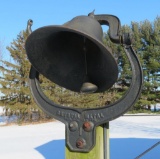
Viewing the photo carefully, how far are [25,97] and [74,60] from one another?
15.8 meters

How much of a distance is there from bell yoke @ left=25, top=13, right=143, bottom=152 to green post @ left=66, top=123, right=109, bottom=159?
3cm

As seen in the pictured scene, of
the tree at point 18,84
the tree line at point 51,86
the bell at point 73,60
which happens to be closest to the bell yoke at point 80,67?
the bell at point 73,60

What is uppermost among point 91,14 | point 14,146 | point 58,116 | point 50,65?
point 91,14

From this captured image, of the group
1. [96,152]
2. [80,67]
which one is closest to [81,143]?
[96,152]

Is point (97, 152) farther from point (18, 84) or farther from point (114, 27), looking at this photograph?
point (18, 84)

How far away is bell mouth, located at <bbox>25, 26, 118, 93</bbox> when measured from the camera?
1.72m

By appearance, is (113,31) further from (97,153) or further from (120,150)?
(120,150)

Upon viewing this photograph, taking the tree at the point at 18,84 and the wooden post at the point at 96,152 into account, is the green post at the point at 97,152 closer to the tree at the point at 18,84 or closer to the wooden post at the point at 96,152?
the wooden post at the point at 96,152

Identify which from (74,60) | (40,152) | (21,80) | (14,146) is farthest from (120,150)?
(21,80)

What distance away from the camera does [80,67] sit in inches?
74.0

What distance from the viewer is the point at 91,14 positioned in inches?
66.8

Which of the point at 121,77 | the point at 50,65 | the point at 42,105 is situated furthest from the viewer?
the point at 121,77

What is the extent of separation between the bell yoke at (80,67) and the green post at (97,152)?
0.10ft

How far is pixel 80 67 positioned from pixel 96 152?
61cm
